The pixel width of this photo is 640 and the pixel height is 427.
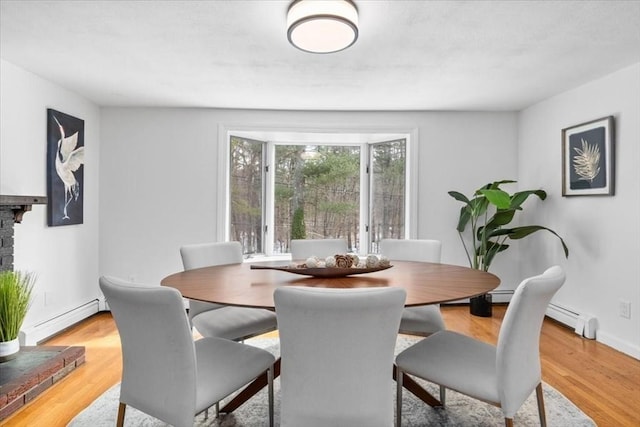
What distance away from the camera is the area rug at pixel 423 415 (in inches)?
77.0

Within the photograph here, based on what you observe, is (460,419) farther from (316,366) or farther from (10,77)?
(10,77)

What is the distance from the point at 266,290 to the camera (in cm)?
171

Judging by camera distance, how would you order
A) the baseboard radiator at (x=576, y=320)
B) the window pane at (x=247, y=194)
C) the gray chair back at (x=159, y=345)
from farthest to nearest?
the window pane at (x=247, y=194) → the baseboard radiator at (x=576, y=320) → the gray chair back at (x=159, y=345)

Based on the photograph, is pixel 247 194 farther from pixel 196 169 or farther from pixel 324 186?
pixel 324 186

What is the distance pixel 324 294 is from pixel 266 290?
636mm

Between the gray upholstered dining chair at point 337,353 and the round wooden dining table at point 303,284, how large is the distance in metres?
0.26

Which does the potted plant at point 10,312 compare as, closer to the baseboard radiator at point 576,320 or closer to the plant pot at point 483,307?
the plant pot at point 483,307

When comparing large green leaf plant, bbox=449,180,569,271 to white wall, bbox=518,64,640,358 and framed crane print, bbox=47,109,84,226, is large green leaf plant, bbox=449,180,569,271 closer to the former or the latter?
white wall, bbox=518,64,640,358

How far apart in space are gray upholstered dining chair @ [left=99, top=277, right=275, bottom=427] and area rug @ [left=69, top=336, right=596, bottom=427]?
63 centimetres

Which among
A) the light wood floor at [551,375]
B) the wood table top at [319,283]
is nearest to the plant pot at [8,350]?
the light wood floor at [551,375]

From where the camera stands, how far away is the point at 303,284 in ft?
6.07

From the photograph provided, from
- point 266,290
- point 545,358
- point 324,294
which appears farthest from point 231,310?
point 545,358

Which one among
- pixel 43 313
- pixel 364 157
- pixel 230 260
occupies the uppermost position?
pixel 364 157

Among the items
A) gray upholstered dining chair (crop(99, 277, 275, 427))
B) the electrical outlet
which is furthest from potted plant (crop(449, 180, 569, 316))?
gray upholstered dining chair (crop(99, 277, 275, 427))
